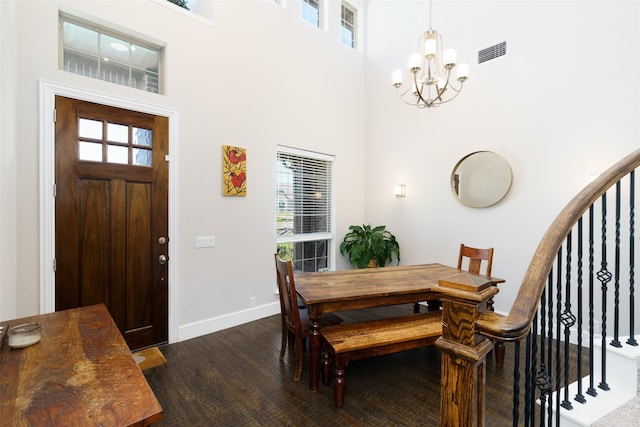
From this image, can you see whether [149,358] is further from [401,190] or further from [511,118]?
[511,118]

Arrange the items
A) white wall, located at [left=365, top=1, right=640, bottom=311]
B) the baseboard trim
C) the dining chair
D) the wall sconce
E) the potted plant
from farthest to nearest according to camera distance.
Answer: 1. the wall sconce
2. the potted plant
3. the baseboard trim
4. white wall, located at [left=365, top=1, right=640, bottom=311]
5. the dining chair

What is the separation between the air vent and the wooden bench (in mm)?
3364

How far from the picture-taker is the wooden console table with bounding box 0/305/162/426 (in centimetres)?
90

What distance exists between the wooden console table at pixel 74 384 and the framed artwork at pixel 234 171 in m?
2.19

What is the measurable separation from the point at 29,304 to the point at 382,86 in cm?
521

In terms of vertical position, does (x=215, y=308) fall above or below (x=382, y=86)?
below

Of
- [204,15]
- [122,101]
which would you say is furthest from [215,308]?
[204,15]

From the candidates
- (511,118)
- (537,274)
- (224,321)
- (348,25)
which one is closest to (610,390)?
(537,274)

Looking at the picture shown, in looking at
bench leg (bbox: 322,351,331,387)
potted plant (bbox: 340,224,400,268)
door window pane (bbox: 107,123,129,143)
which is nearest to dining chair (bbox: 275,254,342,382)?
bench leg (bbox: 322,351,331,387)

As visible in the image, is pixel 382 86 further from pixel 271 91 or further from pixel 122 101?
pixel 122 101

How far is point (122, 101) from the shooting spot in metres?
2.79

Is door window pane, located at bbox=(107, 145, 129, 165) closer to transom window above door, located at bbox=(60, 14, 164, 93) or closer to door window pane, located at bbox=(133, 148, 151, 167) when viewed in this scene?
door window pane, located at bbox=(133, 148, 151, 167)

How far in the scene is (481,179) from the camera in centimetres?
376

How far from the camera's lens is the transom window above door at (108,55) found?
267cm
